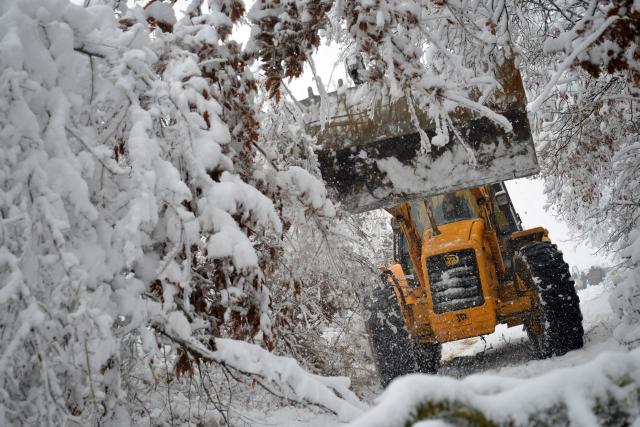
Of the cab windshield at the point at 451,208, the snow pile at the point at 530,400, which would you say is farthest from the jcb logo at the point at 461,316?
the snow pile at the point at 530,400

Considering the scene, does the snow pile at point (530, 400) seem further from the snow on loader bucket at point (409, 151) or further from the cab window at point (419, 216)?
the cab window at point (419, 216)

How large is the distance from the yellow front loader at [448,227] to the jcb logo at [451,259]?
12 millimetres

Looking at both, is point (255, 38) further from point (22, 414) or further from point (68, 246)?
point (22, 414)

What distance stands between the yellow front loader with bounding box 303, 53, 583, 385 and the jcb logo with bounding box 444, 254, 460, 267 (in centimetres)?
1

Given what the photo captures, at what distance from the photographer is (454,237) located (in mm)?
6777

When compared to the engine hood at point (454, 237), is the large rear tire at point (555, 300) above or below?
below

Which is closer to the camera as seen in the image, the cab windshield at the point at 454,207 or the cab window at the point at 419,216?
the cab windshield at the point at 454,207

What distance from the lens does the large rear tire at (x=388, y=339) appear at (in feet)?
22.6

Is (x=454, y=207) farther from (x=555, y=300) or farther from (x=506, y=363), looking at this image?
(x=506, y=363)

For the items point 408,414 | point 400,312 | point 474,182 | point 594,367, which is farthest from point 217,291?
point 400,312

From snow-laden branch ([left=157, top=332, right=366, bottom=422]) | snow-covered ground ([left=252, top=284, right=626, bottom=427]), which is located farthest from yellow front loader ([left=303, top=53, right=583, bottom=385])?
snow-laden branch ([left=157, top=332, right=366, bottom=422])

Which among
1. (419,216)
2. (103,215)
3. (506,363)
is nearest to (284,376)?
(103,215)

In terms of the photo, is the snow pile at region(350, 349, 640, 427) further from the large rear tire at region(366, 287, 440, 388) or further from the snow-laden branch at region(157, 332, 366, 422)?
the large rear tire at region(366, 287, 440, 388)

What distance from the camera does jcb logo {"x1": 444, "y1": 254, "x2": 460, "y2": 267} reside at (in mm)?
6578
